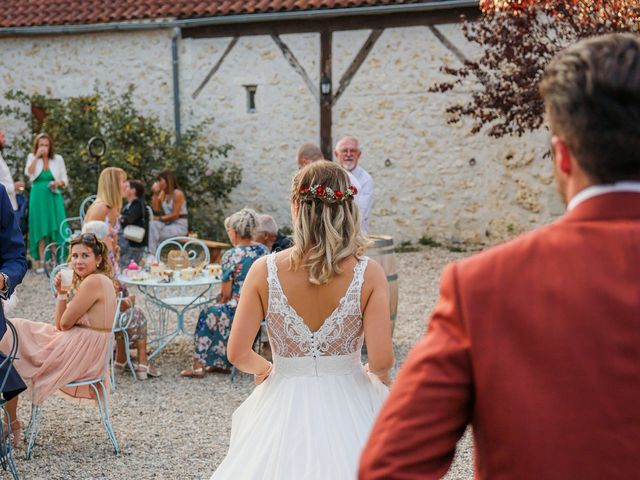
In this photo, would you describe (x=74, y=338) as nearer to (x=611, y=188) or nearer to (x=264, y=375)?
(x=264, y=375)

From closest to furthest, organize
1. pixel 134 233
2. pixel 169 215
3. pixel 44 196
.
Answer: pixel 134 233 → pixel 169 215 → pixel 44 196

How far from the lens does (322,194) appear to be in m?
3.49

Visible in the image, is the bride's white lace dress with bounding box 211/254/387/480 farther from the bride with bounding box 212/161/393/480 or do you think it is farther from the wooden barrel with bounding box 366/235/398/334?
the wooden barrel with bounding box 366/235/398/334

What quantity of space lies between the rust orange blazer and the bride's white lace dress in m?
2.08

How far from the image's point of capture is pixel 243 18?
14211mm

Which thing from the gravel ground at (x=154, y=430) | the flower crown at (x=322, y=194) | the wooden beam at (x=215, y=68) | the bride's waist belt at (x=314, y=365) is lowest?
the gravel ground at (x=154, y=430)

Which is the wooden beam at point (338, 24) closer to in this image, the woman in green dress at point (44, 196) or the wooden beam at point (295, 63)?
the wooden beam at point (295, 63)

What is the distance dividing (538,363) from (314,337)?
7.61 ft

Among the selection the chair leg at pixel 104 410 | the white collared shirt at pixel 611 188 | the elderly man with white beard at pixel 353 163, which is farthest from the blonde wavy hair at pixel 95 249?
the white collared shirt at pixel 611 188

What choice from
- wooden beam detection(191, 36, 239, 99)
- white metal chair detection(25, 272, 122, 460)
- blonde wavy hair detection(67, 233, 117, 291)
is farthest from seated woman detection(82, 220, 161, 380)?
wooden beam detection(191, 36, 239, 99)

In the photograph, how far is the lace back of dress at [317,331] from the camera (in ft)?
11.6

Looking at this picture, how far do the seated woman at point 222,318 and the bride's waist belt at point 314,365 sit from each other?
3170 millimetres

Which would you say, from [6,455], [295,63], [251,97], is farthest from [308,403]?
[251,97]

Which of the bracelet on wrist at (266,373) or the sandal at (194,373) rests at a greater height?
the bracelet on wrist at (266,373)
